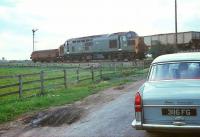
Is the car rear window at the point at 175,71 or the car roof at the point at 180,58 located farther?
the car roof at the point at 180,58

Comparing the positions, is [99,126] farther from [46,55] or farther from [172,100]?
[46,55]

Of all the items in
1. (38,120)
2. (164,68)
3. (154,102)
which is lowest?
(38,120)

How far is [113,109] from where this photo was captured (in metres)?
12.9

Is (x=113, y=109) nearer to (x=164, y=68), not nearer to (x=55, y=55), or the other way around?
(x=164, y=68)

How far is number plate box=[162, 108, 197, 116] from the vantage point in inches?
306

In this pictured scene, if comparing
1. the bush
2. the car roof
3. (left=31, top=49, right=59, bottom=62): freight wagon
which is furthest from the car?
(left=31, top=49, right=59, bottom=62): freight wagon

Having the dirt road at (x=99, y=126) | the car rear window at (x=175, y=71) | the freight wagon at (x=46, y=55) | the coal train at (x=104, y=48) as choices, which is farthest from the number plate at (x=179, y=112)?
the freight wagon at (x=46, y=55)

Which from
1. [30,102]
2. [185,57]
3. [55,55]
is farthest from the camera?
[55,55]

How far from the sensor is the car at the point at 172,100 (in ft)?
25.5

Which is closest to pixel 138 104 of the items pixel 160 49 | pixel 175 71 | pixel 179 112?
pixel 179 112

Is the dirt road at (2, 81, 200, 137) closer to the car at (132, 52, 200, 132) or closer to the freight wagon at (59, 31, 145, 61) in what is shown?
the car at (132, 52, 200, 132)

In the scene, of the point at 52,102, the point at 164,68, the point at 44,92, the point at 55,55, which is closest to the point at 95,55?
the point at 55,55

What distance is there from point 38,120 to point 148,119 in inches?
198

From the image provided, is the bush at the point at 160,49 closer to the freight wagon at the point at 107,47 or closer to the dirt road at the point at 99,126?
the freight wagon at the point at 107,47
